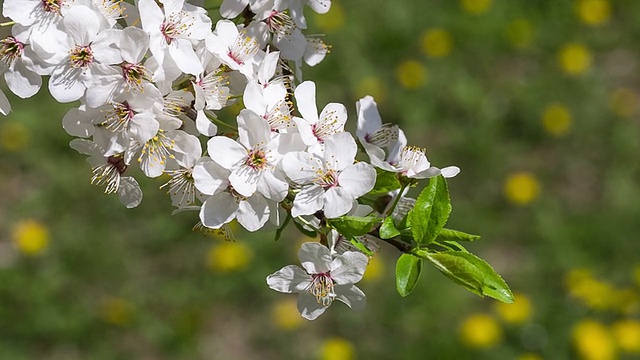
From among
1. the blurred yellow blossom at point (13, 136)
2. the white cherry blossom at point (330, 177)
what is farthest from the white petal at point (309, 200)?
the blurred yellow blossom at point (13, 136)

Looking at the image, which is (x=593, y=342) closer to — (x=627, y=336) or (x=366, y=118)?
(x=627, y=336)

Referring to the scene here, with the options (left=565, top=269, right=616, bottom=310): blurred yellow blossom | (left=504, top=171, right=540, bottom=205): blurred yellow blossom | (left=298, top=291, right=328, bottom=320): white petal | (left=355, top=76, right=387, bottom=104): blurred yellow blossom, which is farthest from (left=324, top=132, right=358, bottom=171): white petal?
(left=355, top=76, right=387, bottom=104): blurred yellow blossom

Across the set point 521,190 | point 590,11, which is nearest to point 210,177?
point 521,190

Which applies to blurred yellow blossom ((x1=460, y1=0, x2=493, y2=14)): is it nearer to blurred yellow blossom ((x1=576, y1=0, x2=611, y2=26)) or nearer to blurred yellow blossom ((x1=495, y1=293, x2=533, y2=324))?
blurred yellow blossom ((x1=576, y1=0, x2=611, y2=26))

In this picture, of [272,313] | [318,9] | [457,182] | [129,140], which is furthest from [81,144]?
[457,182]

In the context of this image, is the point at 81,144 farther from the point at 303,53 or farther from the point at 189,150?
the point at 303,53

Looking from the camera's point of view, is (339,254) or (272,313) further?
(272,313)

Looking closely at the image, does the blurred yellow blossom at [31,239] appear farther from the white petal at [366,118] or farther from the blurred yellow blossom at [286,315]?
the white petal at [366,118]
